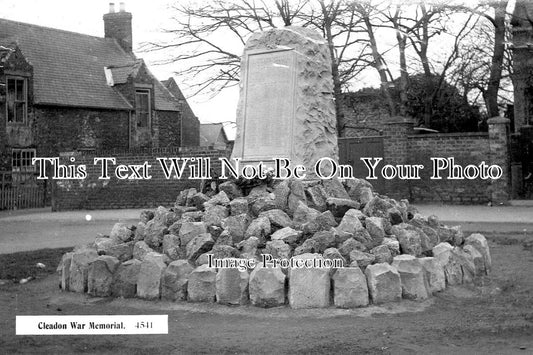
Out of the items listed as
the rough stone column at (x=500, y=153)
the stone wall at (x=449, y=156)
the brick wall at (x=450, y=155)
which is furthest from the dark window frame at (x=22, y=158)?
the rough stone column at (x=500, y=153)

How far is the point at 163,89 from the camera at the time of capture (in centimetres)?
3456

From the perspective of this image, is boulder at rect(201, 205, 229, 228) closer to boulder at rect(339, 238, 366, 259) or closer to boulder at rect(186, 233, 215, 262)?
boulder at rect(186, 233, 215, 262)

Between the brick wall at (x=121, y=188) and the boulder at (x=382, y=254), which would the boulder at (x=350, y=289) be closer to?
the boulder at (x=382, y=254)

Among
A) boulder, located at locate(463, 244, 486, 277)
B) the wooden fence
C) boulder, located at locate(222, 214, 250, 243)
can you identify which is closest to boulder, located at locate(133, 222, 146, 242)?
boulder, located at locate(222, 214, 250, 243)

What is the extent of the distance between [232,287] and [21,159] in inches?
849

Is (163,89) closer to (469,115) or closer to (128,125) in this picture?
(128,125)

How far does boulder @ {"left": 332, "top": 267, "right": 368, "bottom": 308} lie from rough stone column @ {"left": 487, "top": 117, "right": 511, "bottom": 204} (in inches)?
594

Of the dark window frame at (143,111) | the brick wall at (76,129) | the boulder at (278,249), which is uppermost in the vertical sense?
the dark window frame at (143,111)

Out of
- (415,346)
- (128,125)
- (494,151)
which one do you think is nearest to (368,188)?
(415,346)

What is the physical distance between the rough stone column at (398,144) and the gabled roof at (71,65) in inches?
466

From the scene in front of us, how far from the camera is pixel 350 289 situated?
6734 mm

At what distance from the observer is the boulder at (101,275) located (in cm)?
758

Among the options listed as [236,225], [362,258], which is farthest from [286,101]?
[362,258]

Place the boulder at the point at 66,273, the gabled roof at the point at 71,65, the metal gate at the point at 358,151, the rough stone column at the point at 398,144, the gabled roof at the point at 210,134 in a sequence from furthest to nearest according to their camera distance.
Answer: the gabled roof at the point at 210,134 → the gabled roof at the point at 71,65 → the metal gate at the point at 358,151 → the rough stone column at the point at 398,144 → the boulder at the point at 66,273
